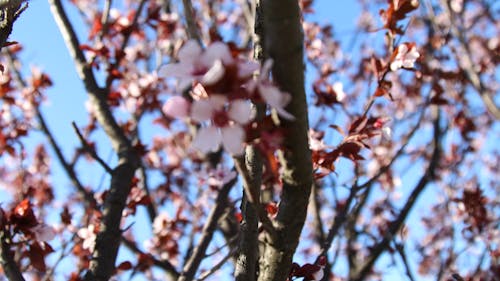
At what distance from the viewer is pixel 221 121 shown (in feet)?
2.52

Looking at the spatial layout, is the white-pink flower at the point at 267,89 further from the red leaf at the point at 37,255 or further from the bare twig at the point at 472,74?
the bare twig at the point at 472,74

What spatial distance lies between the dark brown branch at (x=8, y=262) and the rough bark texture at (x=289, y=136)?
90cm

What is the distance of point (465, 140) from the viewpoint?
146 inches

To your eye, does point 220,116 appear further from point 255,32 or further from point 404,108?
point 404,108

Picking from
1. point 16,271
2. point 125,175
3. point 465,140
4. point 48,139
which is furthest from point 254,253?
point 465,140

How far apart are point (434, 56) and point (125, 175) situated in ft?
7.76

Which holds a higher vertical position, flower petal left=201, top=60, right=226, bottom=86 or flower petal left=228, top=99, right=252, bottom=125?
flower petal left=201, top=60, right=226, bottom=86

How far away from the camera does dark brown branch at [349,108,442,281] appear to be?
2.85m

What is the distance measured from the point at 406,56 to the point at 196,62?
121 centimetres

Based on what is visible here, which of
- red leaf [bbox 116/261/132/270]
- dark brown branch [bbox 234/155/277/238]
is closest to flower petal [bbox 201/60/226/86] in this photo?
dark brown branch [bbox 234/155/277/238]

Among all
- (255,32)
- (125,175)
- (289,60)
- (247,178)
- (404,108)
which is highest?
(404,108)

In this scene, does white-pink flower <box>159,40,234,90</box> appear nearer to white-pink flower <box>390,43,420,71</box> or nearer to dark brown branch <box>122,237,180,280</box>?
white-pink flower <box>390,43,420,71</box>

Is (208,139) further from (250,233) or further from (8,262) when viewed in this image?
(8,262)

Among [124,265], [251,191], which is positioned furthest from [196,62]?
[124,265]
